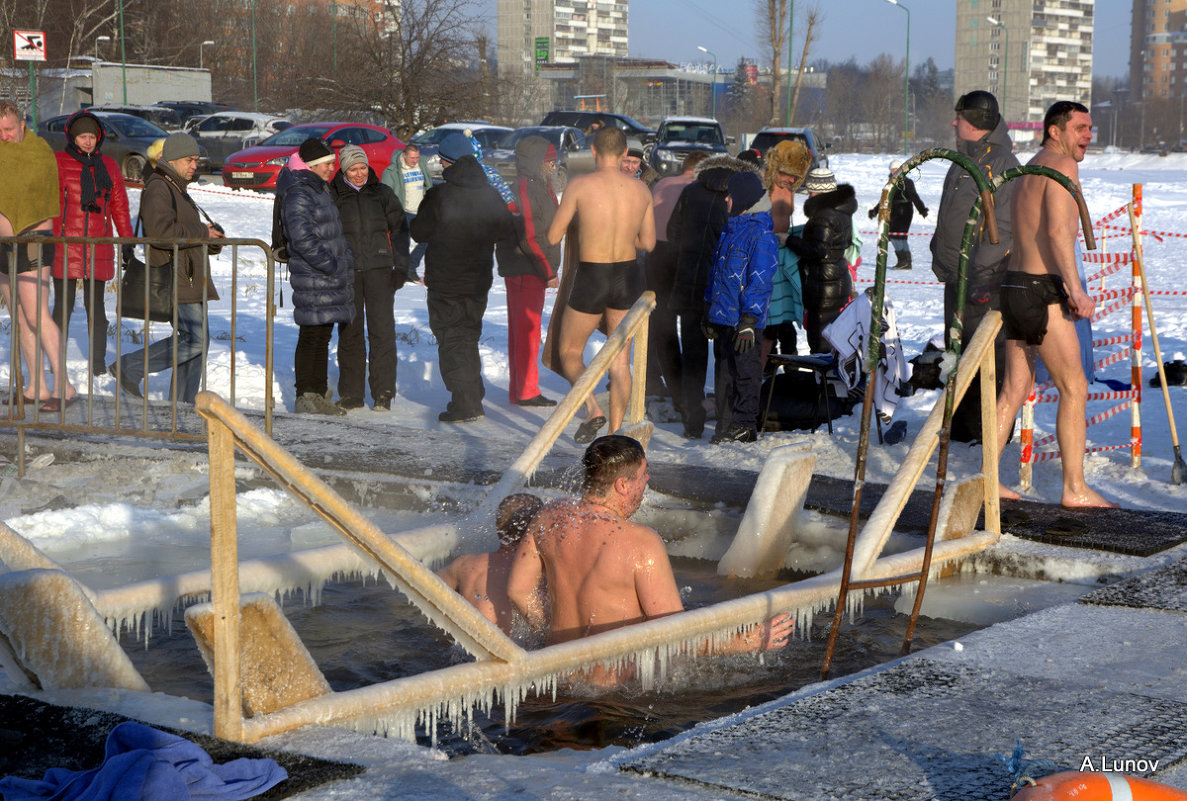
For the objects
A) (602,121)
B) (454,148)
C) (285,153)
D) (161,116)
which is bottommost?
(454,148)

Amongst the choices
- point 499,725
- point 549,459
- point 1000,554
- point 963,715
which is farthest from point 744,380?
point 963,715

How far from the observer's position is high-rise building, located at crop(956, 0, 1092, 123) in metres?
114

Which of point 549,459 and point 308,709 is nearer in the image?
point 308,709

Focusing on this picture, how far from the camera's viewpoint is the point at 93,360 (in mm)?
8617

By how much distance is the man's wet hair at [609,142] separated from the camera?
297 inches

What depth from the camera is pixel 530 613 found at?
4.43 m

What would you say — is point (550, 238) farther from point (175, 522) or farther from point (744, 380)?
point (175, 522)

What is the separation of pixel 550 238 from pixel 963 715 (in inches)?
191

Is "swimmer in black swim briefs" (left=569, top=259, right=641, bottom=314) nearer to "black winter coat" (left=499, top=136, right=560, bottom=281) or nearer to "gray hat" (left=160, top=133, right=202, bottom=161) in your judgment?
"black winter coat" (left=499, top=136, right=560, bottom=281)

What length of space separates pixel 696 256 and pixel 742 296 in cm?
84

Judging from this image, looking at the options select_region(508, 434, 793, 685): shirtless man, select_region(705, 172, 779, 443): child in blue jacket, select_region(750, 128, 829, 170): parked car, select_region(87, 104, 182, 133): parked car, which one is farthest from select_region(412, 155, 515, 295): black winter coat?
select_region(87, 104, 182, 133): parked car

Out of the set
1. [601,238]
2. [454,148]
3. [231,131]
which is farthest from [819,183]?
[231,131]

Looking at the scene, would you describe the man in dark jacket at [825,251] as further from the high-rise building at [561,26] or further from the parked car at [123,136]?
the high-rise building at [561,26]

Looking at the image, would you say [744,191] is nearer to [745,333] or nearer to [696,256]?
[696,256]
